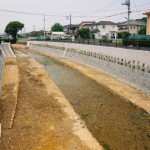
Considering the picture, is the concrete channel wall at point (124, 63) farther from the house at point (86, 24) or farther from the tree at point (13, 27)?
the house at point (86, 24)

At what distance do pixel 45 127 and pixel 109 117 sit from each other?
3961 millimetres

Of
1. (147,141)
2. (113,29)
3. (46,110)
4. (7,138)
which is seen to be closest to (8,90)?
(46,110)

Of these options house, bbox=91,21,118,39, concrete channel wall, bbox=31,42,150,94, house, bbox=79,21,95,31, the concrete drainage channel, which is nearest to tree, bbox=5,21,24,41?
house, bbox=79,21,95,31

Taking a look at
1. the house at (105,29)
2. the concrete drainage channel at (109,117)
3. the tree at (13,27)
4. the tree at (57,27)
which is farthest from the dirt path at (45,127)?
the tree at (57,27)

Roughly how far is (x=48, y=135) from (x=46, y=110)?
132 inches

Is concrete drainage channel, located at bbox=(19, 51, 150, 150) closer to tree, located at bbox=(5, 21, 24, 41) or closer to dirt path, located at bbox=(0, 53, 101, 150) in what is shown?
dirt path, located at bbox=(0, 53, 101, 150)

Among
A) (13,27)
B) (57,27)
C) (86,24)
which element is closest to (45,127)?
(13,27)

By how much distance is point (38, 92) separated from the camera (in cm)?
1805

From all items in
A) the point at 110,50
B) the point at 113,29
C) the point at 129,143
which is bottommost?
the point at 129,143

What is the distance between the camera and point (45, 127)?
11.6 meters

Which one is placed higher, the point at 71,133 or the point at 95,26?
the point at 95,26

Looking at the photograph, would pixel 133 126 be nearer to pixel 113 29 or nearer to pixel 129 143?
pixel 129 143

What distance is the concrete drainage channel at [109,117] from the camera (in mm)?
10648

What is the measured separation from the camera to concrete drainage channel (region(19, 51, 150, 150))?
34.9ft
